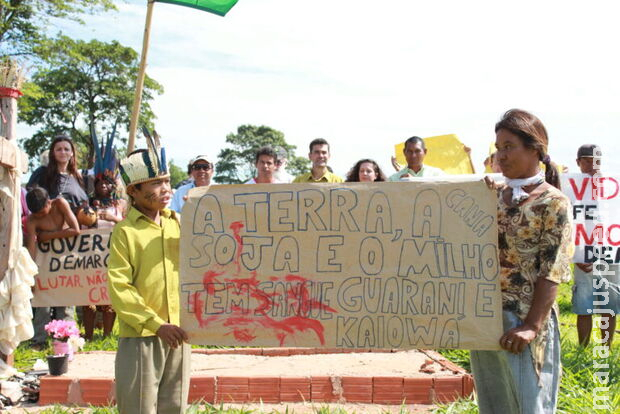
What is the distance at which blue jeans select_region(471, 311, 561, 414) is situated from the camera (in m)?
2.92

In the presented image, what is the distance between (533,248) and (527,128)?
1.93 feet

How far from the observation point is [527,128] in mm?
2941

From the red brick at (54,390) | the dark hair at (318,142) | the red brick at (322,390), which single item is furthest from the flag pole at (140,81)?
the red brick at (322,390)

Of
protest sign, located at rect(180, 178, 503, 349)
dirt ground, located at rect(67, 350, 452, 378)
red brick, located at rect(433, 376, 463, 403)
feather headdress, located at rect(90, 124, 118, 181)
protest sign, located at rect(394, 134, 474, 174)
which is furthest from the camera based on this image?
protest sign, located at rect(394, 134, 474, 174)

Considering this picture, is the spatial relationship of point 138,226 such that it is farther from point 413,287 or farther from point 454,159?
point 454,159

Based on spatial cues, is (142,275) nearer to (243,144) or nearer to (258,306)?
(258,306)

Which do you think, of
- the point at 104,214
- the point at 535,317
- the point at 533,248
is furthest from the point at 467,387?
the point at 104,214

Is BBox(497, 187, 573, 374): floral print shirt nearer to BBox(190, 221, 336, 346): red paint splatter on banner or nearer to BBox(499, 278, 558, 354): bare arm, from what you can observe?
BBox(499, 278, 558, 354): bare arm

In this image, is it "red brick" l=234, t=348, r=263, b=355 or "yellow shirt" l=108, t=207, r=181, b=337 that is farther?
"red brick" l=234, t=348, r=263, b=355

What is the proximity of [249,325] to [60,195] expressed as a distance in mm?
4588

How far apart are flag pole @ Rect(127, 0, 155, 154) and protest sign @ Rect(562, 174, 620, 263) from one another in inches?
190

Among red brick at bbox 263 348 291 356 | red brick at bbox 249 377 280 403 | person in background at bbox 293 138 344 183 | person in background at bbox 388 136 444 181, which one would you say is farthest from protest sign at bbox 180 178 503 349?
person in background at bbox 293 138 344 183

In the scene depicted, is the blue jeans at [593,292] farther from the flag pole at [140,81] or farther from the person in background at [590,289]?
the flag pole at [140,81]

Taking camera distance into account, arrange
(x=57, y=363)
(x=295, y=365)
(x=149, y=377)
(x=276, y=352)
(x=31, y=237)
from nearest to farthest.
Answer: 1. (x=149, y=377)
2. (x=57, y=363)
3. (x=295, y=365)
4. (x=276, y=352)
5. (x=31, y=237)
